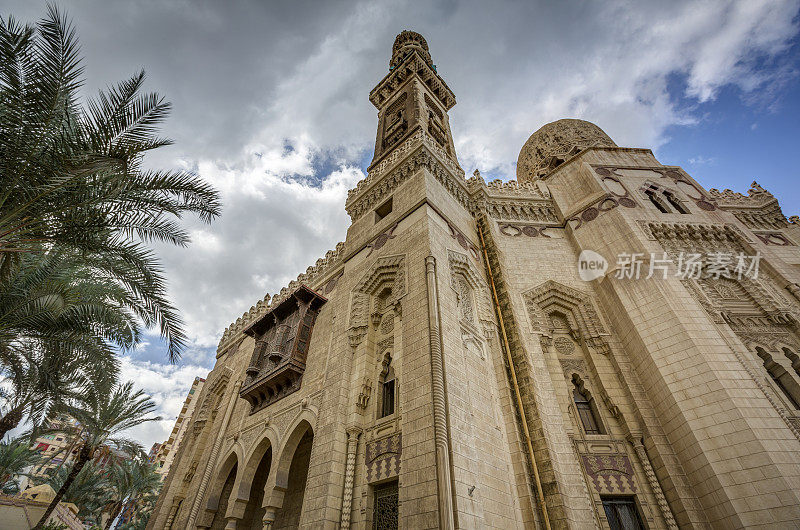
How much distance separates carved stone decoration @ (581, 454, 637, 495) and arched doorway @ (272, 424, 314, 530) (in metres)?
6.60

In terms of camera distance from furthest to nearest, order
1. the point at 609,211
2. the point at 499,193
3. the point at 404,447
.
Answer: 1. the point at 499,193
2. the point at 609,211
3. the point at 404,447

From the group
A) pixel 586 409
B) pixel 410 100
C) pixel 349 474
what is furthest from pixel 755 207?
pixel 349 474

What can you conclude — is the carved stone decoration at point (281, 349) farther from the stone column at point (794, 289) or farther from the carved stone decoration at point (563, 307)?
the stone column at point (794, 289)

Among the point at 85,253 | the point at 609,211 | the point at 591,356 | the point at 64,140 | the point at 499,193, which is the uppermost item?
the point at 499,193

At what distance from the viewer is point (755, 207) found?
13711mm

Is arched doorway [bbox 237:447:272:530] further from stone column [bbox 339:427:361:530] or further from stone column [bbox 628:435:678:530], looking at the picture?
stone column [bbox 628:435:678:530]

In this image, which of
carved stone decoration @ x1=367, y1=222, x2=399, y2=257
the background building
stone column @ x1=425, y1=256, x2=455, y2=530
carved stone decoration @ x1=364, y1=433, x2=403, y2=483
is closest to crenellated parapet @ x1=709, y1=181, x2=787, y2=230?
carved stone decoration @ x1=367, y1=222, x2=399, y2=257

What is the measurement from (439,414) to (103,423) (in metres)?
18.1

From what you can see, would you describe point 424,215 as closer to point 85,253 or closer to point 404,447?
point 404,447

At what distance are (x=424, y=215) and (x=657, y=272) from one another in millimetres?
6192

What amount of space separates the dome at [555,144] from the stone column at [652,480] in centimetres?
1126

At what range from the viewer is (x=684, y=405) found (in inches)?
301

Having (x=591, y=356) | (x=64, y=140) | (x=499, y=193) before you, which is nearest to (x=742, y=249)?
(x=591, y=356)

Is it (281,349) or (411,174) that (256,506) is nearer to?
(281,349)
